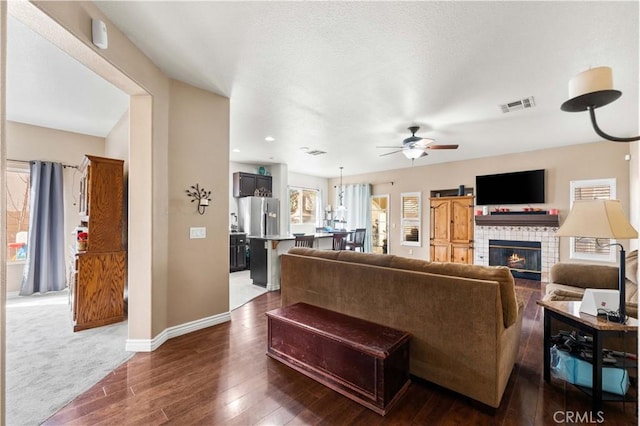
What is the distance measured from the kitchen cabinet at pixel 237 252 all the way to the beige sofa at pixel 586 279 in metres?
5.68

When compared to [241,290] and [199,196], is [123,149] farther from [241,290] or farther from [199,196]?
[241,290]

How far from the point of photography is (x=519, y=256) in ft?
19.4

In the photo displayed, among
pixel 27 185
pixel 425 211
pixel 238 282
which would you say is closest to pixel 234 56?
pixel 238 282

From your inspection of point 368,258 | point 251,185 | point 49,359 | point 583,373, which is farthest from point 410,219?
point 49,359

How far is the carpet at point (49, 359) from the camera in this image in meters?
1.88

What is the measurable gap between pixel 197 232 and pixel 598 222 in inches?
136

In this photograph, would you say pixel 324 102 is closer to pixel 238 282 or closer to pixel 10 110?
pixel 238 282

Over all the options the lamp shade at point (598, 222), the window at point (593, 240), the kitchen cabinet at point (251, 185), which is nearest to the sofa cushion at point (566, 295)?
the lamp shade at point (598, 222)

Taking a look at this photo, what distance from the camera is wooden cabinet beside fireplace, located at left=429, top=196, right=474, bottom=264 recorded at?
6.70 metres

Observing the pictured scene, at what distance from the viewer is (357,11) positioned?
1.95 meters

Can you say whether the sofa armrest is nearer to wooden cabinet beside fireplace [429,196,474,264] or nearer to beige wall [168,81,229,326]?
wooden cabinet beside fireplace [429,196,474,264]

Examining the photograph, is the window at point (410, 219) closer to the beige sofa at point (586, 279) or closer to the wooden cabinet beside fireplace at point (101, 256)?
the beige sofa at point (586, 279)

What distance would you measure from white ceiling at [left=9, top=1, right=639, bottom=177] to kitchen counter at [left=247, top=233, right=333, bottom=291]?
2058 mm

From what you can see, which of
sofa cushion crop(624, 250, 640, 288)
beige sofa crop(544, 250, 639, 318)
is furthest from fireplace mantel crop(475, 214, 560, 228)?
sofa cushion crop(624, 250, 640, 288)
